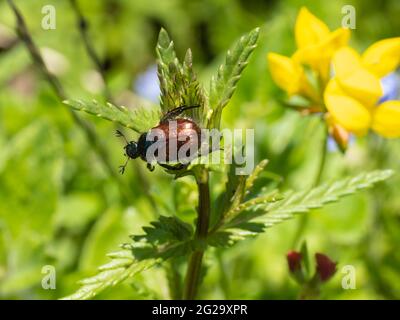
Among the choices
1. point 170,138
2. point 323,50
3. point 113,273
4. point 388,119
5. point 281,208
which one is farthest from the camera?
point 323,50

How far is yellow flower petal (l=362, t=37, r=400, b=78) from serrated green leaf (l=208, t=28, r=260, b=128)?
343 mm

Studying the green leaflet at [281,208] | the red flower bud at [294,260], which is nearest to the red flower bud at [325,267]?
the red flower bud at [294,260]

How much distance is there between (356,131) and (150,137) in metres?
0.46

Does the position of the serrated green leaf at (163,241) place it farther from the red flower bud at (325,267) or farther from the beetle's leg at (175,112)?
the red flower bud at (325,267)

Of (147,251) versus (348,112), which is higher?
(348,112)

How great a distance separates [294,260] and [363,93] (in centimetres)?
37

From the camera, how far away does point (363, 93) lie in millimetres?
1303

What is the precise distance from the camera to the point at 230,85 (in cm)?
110

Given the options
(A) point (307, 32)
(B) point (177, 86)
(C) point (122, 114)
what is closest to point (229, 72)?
(B) point (177, 86)

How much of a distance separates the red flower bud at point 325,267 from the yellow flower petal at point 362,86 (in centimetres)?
32

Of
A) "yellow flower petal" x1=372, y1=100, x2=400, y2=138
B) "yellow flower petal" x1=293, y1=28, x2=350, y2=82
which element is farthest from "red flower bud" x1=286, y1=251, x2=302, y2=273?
"yellow flower petal" x1=293, y1=28, x2=350, y2=82

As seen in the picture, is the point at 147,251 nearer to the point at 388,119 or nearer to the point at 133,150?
the point at 133,150

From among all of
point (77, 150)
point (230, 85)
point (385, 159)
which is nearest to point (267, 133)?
point (385, 159)

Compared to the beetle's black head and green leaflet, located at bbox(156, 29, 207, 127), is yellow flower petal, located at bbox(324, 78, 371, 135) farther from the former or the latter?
the beetle's black head
